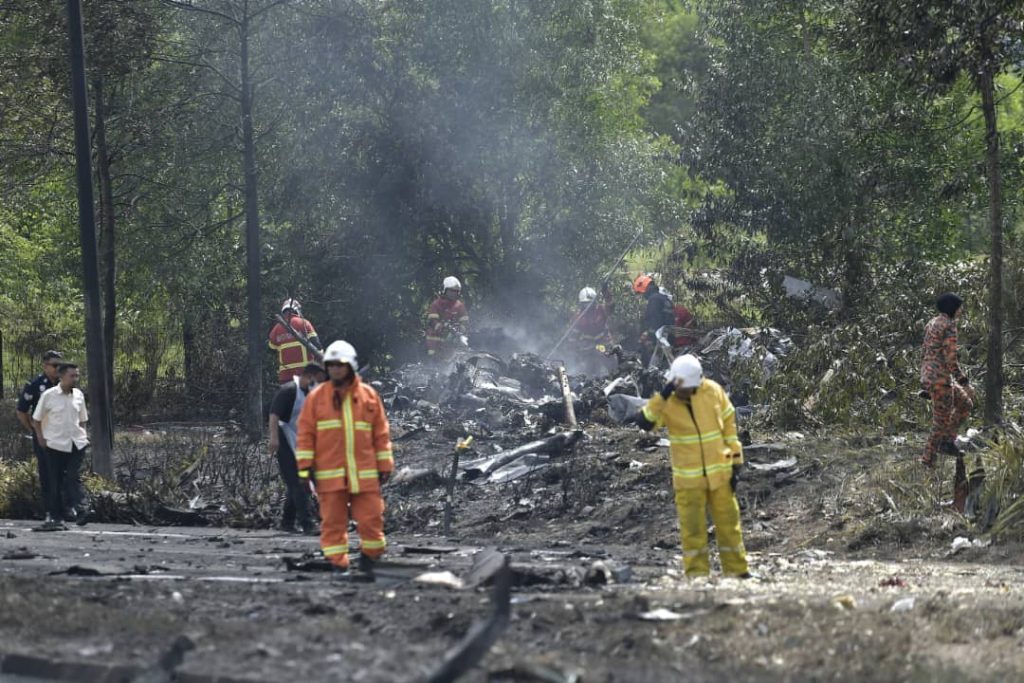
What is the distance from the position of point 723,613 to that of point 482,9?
1918 cm

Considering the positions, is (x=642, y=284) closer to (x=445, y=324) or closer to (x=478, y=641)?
(x=445, y=324)

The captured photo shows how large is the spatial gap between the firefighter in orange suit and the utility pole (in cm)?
785

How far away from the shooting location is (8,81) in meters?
23.6

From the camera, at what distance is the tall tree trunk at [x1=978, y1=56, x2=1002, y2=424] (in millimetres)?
15344

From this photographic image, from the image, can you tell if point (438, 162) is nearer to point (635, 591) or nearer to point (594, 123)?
point (594, 123)

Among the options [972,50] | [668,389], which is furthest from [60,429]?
[972,50]

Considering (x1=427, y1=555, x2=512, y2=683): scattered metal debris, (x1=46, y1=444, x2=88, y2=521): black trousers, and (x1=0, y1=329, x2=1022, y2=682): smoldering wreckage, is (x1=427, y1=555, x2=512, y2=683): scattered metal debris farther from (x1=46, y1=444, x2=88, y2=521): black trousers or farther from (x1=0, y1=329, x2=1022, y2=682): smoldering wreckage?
(x1=46, y1=444, x2=88, y2=521): black trousers

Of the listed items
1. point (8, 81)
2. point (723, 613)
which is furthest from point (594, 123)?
point (723, 613)

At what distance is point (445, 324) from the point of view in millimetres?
23219

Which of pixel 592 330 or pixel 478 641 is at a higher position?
pixel 592 330

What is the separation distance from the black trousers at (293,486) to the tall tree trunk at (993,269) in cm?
740

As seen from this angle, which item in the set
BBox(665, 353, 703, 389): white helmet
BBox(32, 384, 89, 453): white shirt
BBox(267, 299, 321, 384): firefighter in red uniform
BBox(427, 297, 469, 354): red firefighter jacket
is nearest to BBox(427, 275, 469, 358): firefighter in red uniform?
BBox(427, 297, 469, 354): red firefighter jacket

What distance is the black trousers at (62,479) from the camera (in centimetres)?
1504

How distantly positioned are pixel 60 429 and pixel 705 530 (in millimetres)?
7629
